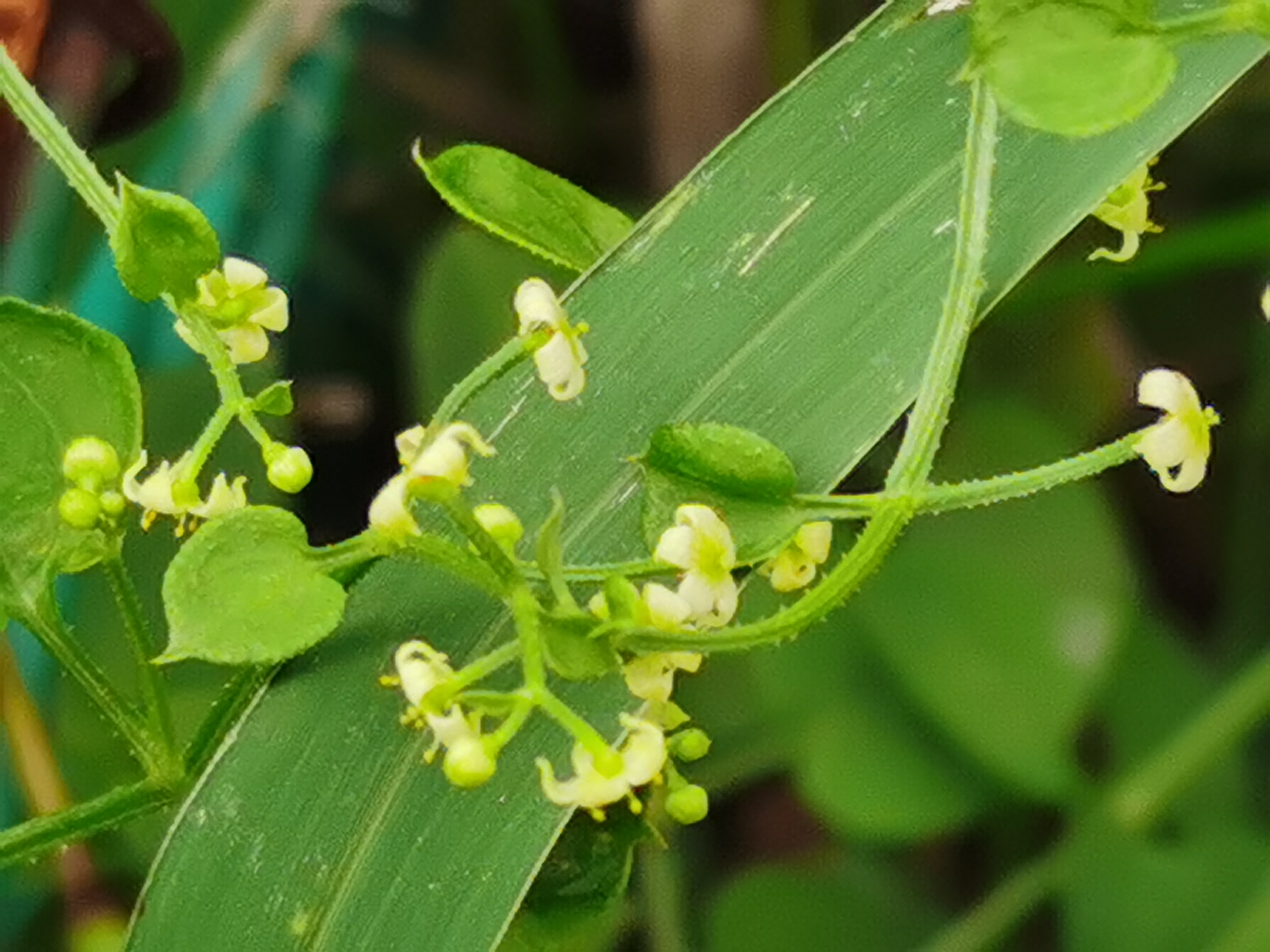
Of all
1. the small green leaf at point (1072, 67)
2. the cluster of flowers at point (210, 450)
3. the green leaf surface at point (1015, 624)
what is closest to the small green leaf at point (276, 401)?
the cluster of flowers at point (210, 450)

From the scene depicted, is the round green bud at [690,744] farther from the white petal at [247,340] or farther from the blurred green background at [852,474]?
the blurred green background at [852,474]

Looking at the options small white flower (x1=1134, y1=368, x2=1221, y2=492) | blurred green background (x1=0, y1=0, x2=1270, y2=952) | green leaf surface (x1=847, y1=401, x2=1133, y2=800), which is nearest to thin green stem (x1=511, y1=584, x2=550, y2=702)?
small white flower (x1=1134, y1=368, x2=1221, y2=492)

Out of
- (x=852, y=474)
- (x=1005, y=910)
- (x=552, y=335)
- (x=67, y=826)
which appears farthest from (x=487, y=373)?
(x=1005, y=910)

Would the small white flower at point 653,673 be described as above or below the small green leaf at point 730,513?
below

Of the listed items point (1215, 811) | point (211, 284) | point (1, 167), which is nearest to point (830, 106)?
point (211, 284)

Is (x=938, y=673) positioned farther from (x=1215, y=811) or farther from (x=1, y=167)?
(x=1, y=167)

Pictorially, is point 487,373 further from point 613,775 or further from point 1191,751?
point 1191,751
